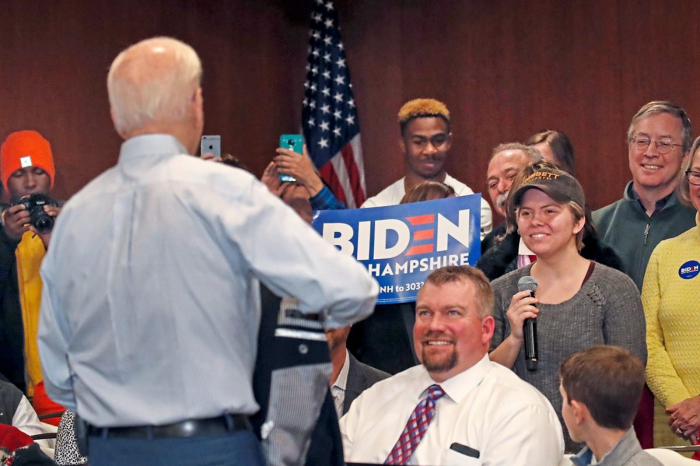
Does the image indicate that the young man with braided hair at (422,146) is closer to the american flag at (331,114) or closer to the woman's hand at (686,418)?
the american flag at (331,114)

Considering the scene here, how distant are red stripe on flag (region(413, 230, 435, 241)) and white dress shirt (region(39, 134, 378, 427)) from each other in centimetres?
181

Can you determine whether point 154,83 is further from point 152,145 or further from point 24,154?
point 24,154

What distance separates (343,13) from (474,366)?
14.3 feet

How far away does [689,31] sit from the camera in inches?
218

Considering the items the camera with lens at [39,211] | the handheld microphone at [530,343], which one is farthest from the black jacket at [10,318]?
the handheld microphone at [530,343]

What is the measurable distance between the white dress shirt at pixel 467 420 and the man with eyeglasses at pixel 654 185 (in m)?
1.34

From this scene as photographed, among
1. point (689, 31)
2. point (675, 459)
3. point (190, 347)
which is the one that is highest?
point (689, 31)

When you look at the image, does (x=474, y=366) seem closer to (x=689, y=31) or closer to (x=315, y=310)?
(x=315, y=310)

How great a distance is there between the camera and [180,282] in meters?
1.94

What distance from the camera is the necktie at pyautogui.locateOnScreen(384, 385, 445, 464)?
2.90 metres

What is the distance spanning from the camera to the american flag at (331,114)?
6535 millimetres

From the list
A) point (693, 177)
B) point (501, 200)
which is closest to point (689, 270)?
point (693, 177)

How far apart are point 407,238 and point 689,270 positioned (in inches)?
40.2

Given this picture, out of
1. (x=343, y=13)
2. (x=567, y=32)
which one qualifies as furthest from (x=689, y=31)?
(x=343, y=13)
